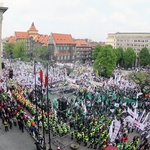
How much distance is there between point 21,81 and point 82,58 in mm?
59830

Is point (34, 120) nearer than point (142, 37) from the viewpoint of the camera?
Yes

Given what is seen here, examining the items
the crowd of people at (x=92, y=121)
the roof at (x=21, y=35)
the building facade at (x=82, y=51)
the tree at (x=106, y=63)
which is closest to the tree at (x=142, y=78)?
the tree at (x=106, y=63)

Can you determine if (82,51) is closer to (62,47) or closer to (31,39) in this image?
(62,47)

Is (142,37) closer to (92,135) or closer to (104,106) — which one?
(104,106)

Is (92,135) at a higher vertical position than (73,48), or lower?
lower

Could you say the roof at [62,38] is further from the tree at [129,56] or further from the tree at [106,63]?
the tree at [106,63]

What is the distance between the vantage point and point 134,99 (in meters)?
26.2

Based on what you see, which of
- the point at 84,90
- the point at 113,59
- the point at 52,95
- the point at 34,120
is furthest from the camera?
the point at 113,59

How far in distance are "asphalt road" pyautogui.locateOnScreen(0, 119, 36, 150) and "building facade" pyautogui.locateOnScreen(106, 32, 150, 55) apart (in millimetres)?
76051

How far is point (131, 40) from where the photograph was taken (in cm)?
8919

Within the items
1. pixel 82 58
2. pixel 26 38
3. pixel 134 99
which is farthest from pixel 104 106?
pixel 26 38

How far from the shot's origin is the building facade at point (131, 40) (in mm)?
84981

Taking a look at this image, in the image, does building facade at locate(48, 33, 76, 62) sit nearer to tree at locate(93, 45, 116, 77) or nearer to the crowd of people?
tree at locate(93, 45, 116, 77)

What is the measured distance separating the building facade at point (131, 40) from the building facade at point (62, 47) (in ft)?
73.9
